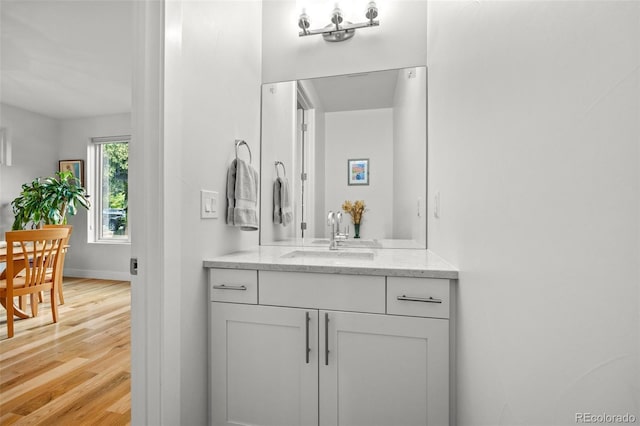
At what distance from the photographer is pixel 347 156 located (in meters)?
1.95

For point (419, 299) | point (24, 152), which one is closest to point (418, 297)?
point (419, 299)

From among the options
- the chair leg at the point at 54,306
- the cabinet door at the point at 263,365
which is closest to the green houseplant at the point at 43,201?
the chair leg at the point at 54,306

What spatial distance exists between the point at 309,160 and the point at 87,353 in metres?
2.11

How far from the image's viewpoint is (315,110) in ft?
6.57

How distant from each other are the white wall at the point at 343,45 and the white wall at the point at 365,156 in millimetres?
307

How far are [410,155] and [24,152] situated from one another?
17.8 ft

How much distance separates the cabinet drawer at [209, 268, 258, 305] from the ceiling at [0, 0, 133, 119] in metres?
1.55

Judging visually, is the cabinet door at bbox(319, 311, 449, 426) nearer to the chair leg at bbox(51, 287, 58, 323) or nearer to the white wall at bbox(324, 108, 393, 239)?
the white wall at bbox(324, 108, 393, 239)

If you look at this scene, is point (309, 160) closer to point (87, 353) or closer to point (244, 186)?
point (244, 186)

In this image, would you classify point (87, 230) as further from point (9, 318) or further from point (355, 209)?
point (355, 209)

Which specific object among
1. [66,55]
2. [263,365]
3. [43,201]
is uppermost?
[66,55]

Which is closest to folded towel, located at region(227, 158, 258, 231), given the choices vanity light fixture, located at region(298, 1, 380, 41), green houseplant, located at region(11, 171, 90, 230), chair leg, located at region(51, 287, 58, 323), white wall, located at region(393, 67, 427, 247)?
white wall, located at region(393, 67, 427, 247)

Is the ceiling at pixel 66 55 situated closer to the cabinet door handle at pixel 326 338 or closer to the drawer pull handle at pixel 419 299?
the cabinet door handle at pixel 326 338

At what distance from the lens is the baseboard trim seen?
4574 millimetres
